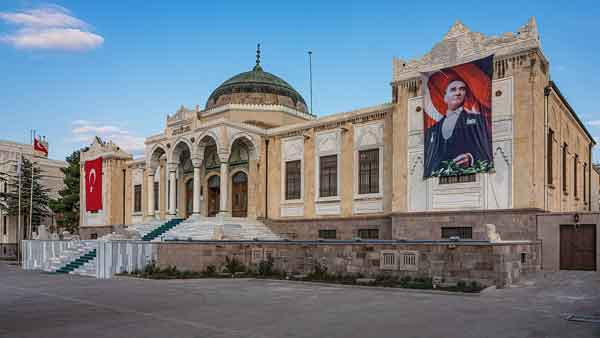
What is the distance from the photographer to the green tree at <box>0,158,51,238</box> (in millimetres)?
42031

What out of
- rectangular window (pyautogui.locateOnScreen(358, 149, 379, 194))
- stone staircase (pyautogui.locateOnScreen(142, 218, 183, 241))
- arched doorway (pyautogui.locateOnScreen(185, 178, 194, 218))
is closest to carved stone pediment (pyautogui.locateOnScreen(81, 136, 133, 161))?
arched doorway (pyautogui.locateOnScreen(185, 178, 194, 218))

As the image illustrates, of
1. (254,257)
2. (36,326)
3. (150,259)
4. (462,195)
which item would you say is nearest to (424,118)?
(462,195)

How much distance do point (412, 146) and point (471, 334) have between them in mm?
13013

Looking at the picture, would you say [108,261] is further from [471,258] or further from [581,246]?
[581,246]

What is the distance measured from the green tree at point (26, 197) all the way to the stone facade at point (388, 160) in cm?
1222

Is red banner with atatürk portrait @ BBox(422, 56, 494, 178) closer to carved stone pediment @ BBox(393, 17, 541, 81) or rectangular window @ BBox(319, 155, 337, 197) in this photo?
carved stone pediment @ BBox(393, 17, 541, 81)

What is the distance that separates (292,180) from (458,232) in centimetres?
968

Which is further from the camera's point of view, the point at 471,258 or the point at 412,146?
the point at 412,146

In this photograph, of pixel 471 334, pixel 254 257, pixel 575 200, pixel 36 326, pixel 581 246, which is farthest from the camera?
pixel 575 200

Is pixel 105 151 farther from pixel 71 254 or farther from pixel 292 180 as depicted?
pixel 292 180

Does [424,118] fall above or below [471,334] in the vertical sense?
above

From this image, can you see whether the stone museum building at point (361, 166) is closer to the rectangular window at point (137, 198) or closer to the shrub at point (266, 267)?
the rectangular window at point (137, 198)

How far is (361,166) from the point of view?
79.0 ft

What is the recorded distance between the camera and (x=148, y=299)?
13508mm
